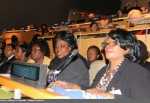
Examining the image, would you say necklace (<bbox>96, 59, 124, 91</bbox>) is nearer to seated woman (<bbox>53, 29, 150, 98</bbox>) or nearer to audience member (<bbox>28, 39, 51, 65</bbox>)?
seated woman (<bbox>53, 29, 150, 98</bbox>)

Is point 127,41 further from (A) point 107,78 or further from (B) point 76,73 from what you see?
(B) point 76,73

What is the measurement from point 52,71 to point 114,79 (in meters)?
0.91

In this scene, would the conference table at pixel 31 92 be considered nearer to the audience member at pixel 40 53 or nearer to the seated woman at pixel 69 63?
the seated woman at pixel 69 63

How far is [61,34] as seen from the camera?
3.45 metres

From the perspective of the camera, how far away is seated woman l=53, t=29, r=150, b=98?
230 centimetres

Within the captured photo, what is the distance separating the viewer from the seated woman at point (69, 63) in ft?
A: 10.5

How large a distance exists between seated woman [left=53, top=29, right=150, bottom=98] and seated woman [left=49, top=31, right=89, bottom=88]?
1.09 feet

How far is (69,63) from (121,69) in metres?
0.84

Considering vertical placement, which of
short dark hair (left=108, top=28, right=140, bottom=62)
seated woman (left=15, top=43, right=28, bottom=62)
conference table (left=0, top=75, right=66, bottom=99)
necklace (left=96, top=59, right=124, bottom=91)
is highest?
seated woman (left=15, top=43, right=28, bottom=62)

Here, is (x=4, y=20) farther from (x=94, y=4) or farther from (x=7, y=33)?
(x=94, y=4)

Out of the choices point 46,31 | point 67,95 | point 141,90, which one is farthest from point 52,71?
point 46,31

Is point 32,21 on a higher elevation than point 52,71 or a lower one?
higher

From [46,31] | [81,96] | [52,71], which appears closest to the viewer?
[81,96]

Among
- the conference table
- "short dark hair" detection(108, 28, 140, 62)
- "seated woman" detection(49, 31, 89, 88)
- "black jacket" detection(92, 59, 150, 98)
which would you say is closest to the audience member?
"seated woman" detection(49, 31, 89, 88)
